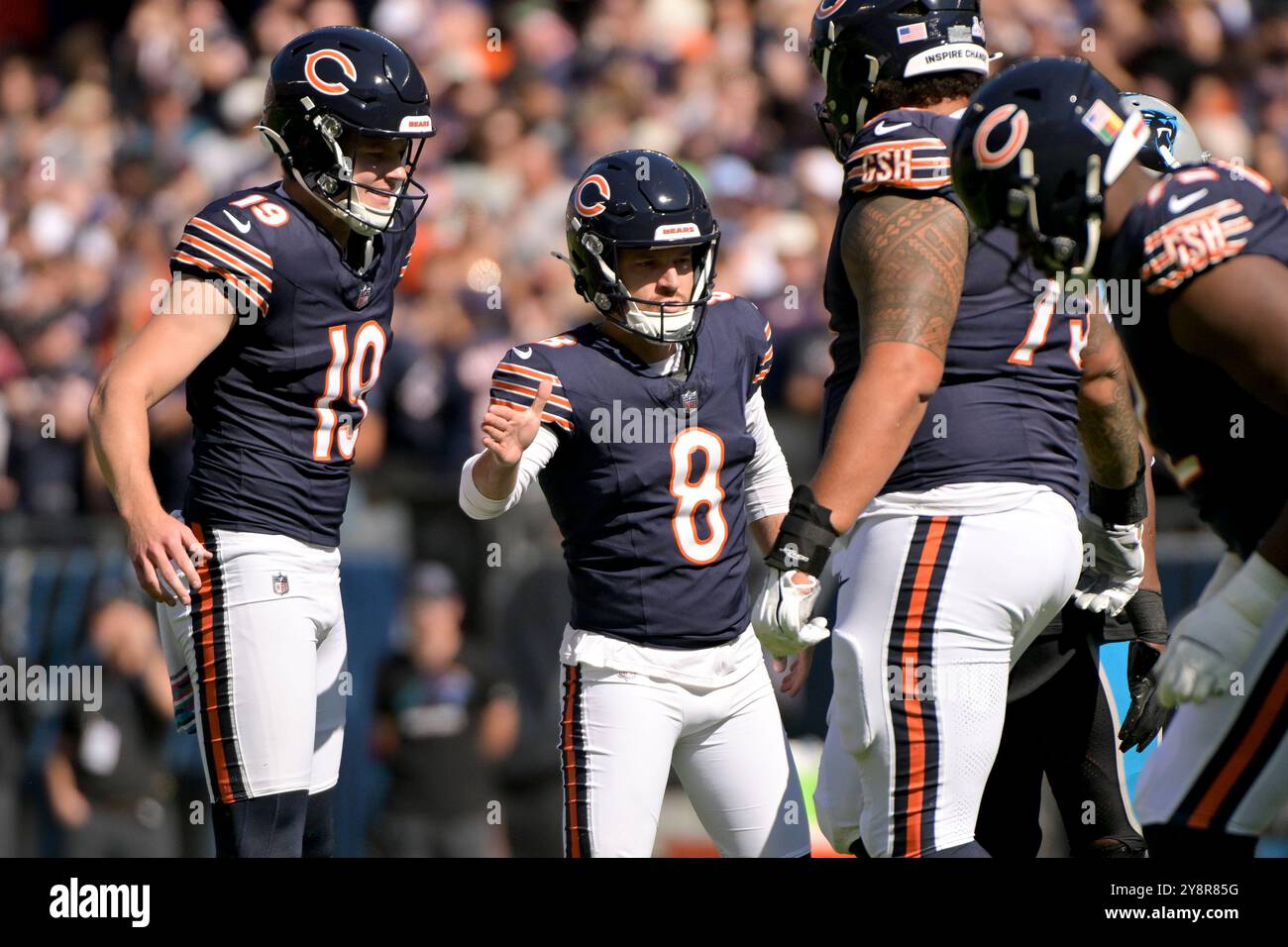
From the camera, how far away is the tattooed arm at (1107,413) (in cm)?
435

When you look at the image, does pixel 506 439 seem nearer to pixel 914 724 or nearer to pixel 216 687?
pixel 216 687

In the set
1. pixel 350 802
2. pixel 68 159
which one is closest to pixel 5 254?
pixel 68 159

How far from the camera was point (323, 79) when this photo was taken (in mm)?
4500

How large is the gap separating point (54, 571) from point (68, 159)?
500 cm

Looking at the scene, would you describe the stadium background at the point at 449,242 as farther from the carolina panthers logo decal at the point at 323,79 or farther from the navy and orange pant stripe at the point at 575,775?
the carolina panthers logo decal at the point at 323,79

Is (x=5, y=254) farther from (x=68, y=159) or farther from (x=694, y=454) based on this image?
(x=694, y=454)

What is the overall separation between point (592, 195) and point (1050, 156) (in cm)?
153

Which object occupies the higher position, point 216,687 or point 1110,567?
point 1110,567

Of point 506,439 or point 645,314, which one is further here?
point 645,314

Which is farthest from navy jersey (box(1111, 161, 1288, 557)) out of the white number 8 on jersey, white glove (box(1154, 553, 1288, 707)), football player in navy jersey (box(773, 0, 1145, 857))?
the white number 8 on jersey

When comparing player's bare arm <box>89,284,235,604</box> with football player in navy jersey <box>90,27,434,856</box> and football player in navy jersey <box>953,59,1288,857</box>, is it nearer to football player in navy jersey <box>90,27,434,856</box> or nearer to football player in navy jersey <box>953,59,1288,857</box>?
football player in navy jersey <box>90,27,434,856</box>

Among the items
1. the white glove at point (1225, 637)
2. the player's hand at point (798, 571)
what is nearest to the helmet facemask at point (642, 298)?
the player's hand at point (798, 571)

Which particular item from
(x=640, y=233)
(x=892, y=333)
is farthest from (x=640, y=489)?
(x=892, y=333)

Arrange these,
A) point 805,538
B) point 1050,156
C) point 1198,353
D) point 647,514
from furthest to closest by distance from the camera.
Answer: point 647,514 < point 805,538 < point 1050,156 < point 1198,353
